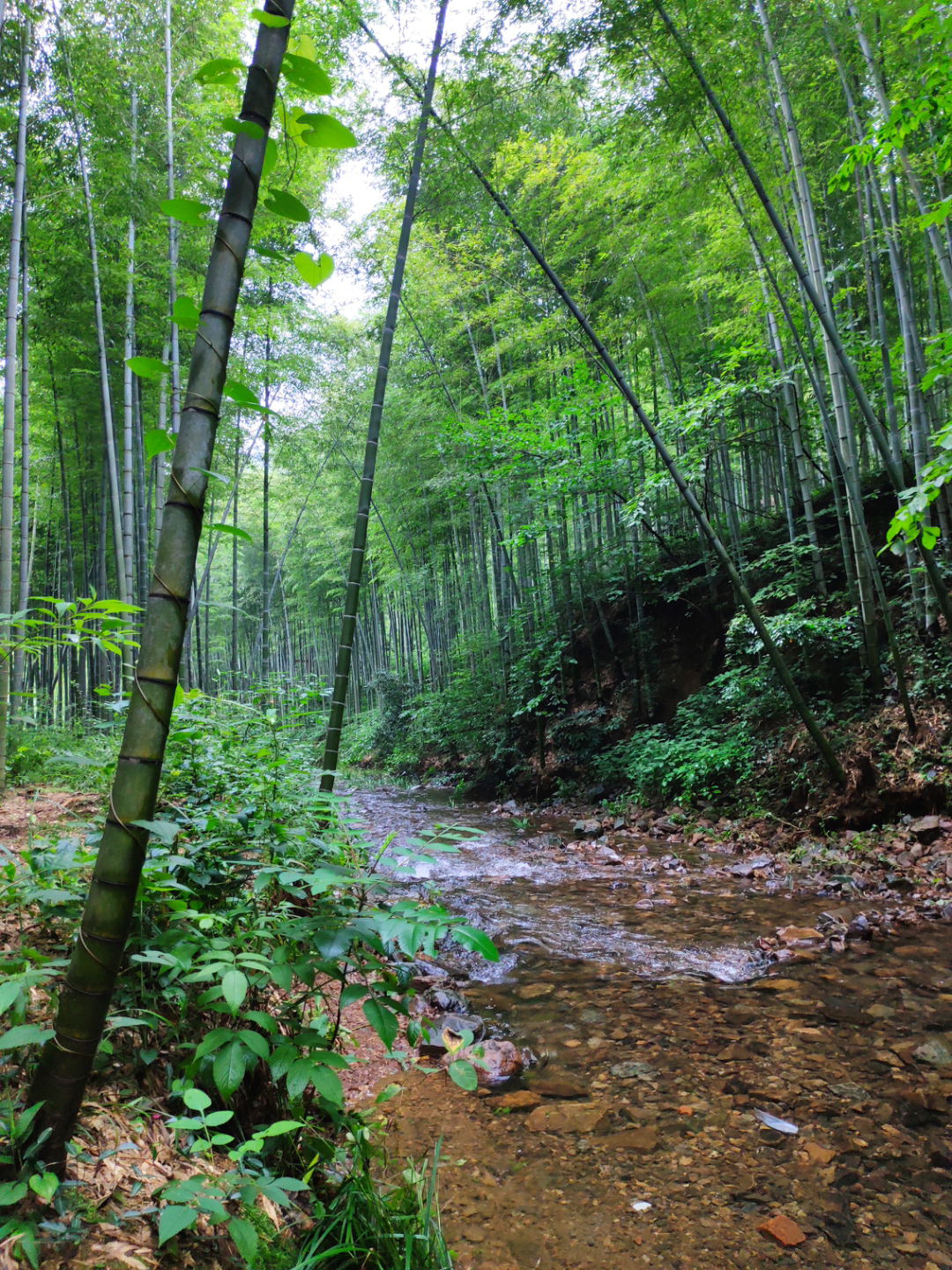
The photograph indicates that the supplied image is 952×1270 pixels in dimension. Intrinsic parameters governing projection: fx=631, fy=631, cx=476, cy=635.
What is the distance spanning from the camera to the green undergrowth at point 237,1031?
92cm

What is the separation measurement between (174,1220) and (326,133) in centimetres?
155

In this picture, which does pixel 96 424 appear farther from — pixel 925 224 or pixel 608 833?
pixel 925 224

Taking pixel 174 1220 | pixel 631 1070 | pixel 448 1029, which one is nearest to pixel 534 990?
pixel 448 1029

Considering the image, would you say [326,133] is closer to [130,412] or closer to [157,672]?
[157,672]

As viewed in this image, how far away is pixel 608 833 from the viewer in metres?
5.83

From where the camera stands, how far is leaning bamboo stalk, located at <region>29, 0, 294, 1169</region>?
0.87 m

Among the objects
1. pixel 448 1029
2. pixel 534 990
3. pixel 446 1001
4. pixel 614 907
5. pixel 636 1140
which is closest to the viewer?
pixel 636 1140

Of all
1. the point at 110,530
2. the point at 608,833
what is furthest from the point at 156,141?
the point at 608,833

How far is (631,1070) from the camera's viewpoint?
6.67ft

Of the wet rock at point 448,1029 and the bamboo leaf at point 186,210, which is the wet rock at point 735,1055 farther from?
the bamboo leaf at point 186,210

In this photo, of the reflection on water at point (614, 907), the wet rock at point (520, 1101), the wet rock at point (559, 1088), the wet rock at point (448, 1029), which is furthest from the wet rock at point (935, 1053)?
the wet rock at point (448, 1029)

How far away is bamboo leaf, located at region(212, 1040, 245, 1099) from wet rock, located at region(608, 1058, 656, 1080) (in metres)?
1.44

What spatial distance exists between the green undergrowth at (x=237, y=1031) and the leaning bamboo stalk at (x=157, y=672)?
0.05 meters

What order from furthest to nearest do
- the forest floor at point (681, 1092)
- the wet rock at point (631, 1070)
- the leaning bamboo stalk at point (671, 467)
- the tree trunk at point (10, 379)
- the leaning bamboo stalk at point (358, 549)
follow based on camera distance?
the tree trunk at point (10, 379) < the leaning bamboo stalk at point (671, 467) < the leaning bamboo stalk at point (358, 549) < the wet rock at point (631, 1070) < the forest floor at point (681, 1092)
